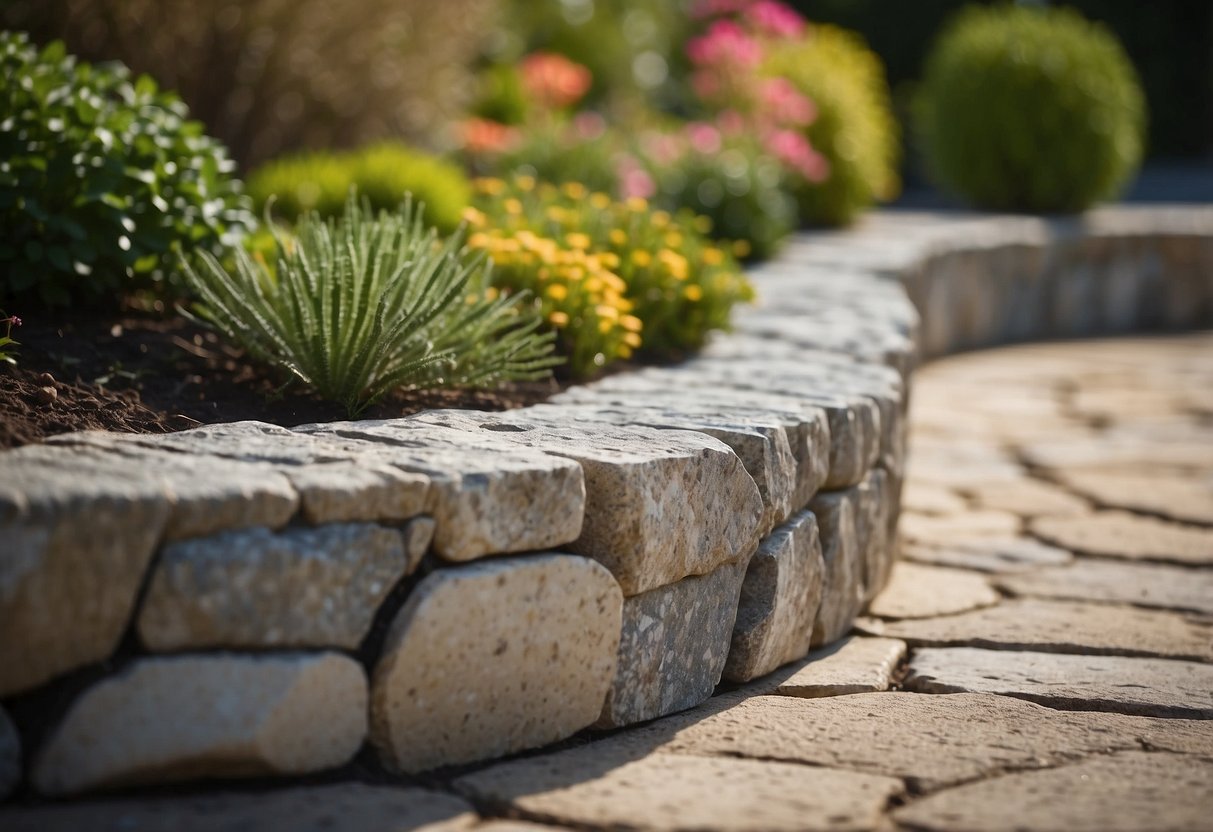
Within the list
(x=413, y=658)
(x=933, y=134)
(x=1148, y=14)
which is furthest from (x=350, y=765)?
(x=1148, y=14)

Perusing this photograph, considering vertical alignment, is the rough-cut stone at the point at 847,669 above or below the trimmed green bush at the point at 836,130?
below

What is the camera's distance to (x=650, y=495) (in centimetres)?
232

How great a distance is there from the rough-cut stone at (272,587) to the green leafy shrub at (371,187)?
9.26ft

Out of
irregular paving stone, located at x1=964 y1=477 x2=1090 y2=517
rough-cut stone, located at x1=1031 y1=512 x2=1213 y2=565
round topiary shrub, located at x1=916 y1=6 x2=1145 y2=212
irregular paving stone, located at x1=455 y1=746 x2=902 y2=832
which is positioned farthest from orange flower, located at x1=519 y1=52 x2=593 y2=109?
irregular paving stone, located at x1=455 y1=746 x2=902 y2=832

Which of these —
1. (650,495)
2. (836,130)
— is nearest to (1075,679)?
(650,495)

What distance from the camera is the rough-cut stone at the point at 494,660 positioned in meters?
2.08

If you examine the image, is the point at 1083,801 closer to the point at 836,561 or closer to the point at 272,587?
the point at 836,561

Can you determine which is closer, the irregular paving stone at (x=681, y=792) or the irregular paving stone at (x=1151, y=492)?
the irregular paving stone at (x=681, y=792)

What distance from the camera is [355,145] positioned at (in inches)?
272

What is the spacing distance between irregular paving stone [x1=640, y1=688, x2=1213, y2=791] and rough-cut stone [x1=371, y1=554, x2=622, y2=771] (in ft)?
0.49

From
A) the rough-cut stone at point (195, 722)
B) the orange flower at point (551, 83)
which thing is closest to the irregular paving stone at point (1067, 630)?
the rough-cut stone at point (195, 722)

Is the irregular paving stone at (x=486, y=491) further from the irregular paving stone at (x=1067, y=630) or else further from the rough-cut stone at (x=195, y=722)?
the irregular paving stone at (x=1067, y=630)

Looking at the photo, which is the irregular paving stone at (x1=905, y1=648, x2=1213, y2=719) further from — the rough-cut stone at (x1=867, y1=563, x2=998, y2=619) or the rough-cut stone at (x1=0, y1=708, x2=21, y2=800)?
the rough-cut stone at (x1=0, y1=708, x2=21, y2=800)

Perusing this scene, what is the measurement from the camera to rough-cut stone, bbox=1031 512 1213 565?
3748 mm
